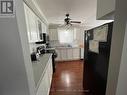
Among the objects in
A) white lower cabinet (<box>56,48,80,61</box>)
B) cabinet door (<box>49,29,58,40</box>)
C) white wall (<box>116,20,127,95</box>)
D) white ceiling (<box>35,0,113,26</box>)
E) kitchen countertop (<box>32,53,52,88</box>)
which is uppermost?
white ceiling (<box>35,0,113,26</box>)

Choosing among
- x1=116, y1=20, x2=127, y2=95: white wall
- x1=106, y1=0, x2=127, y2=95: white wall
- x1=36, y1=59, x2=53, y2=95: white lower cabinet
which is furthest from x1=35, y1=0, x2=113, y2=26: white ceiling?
x1=116, y1=20, x2=127, y2=95: white wall

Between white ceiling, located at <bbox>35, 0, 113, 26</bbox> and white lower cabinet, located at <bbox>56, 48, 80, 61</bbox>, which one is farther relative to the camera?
white lower cabinet, located at <bbox>56, 48, 80, 61</bbox>

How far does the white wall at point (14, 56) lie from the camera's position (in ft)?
1.95

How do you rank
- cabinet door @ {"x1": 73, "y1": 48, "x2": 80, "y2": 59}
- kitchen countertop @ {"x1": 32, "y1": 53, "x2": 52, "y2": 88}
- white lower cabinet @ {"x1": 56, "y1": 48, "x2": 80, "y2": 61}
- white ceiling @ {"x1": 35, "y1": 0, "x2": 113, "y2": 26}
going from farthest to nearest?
cabinet door @ {"x1": 73, "y1": 48, "x2": 80, "y2": 59}, white lower cabinet @ {"x1": 56, "y1": 48, "x2": 80, "y2": 61}, white ceiling @ {"x1": 35, "y1": 0, "x2": 113, "y2": 26}, kitchen countertop @ {"x1": 32, "y1": 53, "x2": 52, "y2": 88}

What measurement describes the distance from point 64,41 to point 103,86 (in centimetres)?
512

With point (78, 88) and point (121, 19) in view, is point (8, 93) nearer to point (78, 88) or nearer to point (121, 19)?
point (121, 19)

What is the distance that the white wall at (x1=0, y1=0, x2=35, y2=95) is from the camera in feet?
1.95

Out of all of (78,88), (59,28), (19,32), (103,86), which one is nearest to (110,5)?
(19,32)

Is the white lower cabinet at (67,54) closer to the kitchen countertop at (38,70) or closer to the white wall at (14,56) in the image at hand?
the kitchen countertop at (38,70)

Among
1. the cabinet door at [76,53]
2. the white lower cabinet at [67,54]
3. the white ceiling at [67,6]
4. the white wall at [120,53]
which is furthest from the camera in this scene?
the cabinet door at [76,53]

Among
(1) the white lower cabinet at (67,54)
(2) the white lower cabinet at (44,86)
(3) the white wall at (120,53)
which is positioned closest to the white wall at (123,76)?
(3) the white wall at (120,53)

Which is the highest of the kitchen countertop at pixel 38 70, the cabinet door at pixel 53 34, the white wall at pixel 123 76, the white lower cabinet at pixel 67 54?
the cabinet door at pixel 53 34

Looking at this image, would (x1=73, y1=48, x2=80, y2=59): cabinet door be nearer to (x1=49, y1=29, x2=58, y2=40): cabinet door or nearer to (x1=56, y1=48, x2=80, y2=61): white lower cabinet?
(x1=56, y1=48, x2=80, y2=61): white lower cabinet

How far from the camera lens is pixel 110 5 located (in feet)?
3.69
